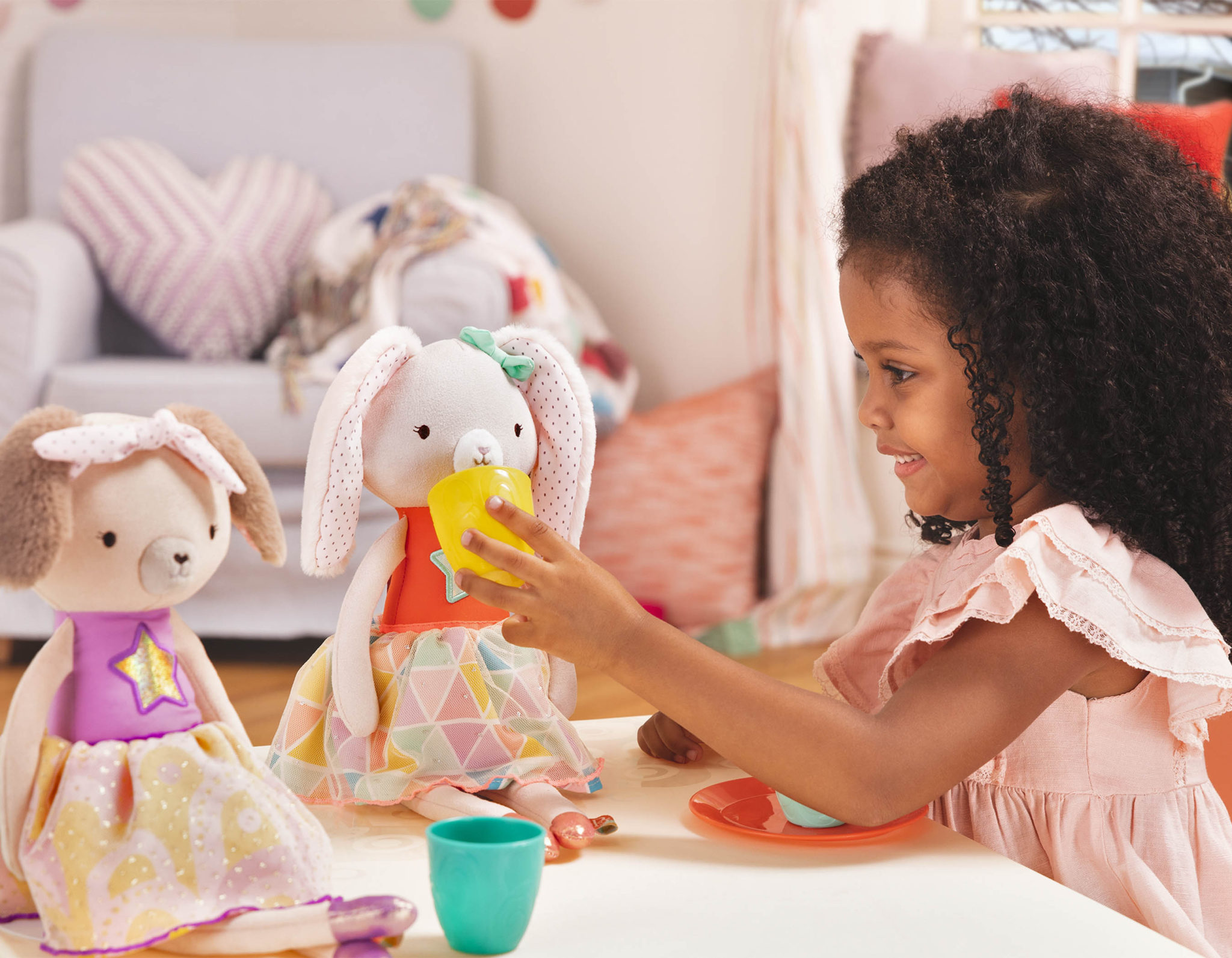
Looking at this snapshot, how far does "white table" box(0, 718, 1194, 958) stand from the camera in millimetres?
560

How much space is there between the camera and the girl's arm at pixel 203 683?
59 centimetres

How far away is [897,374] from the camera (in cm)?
82

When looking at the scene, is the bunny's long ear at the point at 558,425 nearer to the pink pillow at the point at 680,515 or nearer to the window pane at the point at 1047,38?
the pink pillow at the point at 680,515

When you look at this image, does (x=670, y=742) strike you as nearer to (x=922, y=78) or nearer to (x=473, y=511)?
(x=473, y=511)

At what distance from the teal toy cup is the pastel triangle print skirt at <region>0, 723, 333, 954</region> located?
2.8 inches

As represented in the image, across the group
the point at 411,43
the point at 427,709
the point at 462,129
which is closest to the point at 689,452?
the point at 462,129

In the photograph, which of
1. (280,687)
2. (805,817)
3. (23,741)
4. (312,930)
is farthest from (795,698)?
(280,687)

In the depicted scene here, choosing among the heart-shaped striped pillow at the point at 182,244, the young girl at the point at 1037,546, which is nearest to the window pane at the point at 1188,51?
the heart-shaped striped pillow at the point at 182,244

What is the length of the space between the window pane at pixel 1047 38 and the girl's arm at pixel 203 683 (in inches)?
91.5

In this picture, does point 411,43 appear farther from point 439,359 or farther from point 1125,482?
point 1125,482

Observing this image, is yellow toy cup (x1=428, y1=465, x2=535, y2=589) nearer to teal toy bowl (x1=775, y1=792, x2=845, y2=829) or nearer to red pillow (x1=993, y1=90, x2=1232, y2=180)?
teal toy bowl (x1=775, y1=792, x2=845, y2=829)

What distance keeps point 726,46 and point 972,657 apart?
199 centimetres

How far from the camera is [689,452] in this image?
2191 millimetres

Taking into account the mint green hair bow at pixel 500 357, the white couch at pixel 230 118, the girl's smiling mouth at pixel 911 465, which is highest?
the white couch at pixel 230 118
